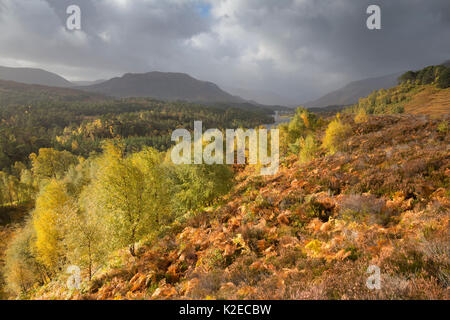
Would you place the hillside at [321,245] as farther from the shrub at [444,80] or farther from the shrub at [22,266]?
the shrub at [444,80]

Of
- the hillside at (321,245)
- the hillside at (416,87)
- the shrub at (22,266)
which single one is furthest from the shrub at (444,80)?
the shrub at (22,266)

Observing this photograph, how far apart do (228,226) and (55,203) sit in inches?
971

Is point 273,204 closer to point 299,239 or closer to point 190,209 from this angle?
point 299,239

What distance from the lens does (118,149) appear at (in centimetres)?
1430

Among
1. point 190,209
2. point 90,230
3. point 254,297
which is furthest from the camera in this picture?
point 190,209

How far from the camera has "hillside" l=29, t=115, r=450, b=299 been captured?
15.6ft

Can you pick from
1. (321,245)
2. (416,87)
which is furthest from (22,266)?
(416,87)

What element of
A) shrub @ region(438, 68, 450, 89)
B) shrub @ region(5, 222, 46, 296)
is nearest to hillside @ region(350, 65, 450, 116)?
shrub @ region(438, 68, 450, 89)

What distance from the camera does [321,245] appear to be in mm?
7035

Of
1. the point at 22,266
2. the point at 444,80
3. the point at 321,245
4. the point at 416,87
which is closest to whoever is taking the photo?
the point at 321,245

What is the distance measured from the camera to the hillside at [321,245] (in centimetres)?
477

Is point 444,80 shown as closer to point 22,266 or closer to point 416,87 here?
point 416,87
